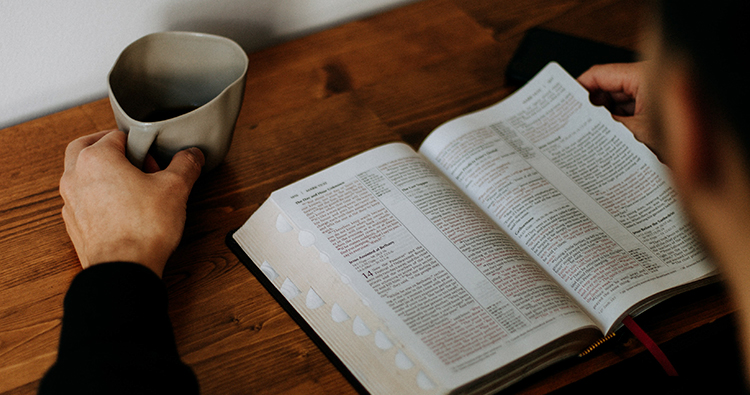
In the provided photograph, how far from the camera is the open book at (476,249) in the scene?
0.50 m

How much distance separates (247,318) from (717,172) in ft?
1.58

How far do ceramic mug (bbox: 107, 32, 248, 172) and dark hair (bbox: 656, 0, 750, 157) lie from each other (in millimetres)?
484

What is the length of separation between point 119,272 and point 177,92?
0.29 meters

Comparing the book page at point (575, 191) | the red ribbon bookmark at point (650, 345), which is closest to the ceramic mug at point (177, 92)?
the book page at point (575, 191)

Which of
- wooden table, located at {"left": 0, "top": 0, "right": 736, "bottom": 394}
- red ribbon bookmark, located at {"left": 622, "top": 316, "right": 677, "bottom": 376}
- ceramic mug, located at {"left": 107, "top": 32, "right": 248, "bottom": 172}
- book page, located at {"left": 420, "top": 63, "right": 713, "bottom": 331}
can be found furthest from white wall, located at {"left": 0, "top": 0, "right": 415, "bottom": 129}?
red ribbon bookmark, located at {"left": 622, "top": 316, "right": 677, "bottom": 376}

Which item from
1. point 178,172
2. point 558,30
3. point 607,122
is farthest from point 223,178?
point 558,30

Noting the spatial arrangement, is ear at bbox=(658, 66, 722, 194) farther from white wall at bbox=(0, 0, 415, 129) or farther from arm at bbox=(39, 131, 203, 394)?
white wall at bbox=(0, 0, 415, 129)

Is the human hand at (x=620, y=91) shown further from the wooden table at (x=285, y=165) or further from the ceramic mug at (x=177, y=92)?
the ceramic mug at (x=177, y=92)

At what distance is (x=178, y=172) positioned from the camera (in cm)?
59

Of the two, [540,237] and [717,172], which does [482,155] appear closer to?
[540,237]

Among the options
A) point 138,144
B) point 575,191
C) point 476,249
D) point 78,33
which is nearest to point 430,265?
point 476,249

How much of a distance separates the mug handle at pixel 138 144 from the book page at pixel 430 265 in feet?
0.46

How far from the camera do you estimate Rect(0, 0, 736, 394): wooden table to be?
54 centimetres

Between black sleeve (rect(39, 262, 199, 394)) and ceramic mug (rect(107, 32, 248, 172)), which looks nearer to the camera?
black sleeve (rect(39, 262, 199, 394))
